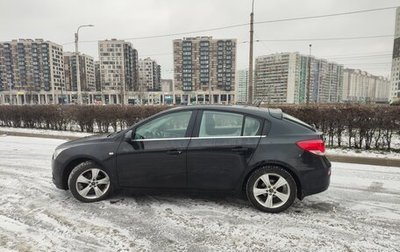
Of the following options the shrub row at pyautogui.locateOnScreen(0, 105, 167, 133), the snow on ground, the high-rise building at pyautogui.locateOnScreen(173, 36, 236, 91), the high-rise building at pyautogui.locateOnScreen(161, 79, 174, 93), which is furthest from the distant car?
the high-rise building at pyautogui.locateOnScreen(161, 79, 174, 93)

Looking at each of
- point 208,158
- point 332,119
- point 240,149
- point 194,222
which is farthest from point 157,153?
point 332,119

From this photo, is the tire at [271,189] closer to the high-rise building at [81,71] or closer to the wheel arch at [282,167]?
the wheel arch at [282,167]

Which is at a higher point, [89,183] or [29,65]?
[29,65]

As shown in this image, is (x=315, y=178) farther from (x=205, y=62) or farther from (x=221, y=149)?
(x=205, y=62)

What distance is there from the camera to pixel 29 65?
77.8 m

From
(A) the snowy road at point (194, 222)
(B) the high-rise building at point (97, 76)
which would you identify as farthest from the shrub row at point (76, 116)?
(B) the high-rise building at point (97, 76)

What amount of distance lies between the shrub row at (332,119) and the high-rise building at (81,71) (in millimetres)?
67343

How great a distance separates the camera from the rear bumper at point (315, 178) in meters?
3.48

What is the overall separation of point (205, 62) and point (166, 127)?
70377 mm

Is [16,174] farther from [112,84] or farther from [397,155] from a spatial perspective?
[112,84]

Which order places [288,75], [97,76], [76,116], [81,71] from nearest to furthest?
[76,116], [288,75], [81,71], [97,76]

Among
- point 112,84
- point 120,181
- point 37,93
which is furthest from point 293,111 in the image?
point 37,93

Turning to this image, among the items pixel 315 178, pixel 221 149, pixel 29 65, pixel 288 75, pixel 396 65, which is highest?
pixel 29 65

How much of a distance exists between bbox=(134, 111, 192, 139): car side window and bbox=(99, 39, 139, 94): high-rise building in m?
65.5
